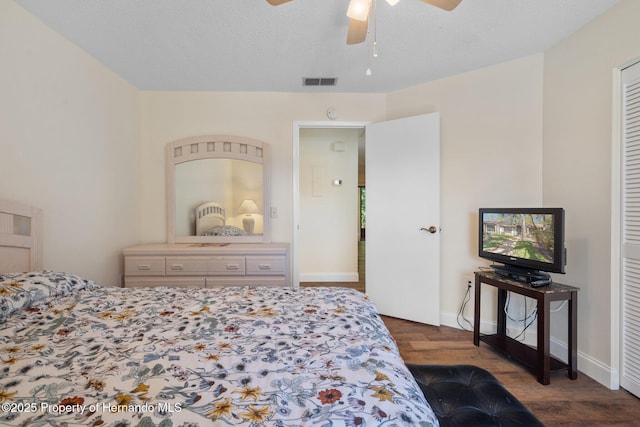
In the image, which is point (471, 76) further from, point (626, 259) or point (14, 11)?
point (14, 11)

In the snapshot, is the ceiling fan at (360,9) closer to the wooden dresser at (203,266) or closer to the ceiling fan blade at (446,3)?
the ceiling fan blade at (446,3)

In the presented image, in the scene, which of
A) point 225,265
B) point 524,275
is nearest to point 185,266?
point 225,265

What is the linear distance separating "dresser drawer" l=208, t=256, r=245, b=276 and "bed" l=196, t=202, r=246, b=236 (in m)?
0.47

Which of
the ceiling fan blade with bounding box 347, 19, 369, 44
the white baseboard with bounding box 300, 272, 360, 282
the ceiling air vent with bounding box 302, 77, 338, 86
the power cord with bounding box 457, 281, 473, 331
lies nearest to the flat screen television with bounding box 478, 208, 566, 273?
the power cord with bounding box 457, 281, 473, 331

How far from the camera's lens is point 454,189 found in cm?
271

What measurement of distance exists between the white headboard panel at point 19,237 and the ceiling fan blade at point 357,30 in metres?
2.30

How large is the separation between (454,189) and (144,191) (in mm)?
3296

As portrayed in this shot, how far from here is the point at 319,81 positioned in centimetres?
278

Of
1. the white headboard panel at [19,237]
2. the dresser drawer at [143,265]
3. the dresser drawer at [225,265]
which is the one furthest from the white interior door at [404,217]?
the white headboard panel at [19,237]

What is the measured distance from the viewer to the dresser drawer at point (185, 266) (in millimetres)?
2559

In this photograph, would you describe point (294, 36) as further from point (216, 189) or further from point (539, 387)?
point (539, 387)

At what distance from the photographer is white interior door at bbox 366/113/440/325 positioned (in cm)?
269

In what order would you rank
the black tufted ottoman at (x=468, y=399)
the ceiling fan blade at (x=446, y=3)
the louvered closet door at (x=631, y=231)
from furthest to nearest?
the louvered closet door at (x=631, y=231), the ceiling fan blade at (x=446, y=3), the black tufted ottoman at (x=468, y=399)

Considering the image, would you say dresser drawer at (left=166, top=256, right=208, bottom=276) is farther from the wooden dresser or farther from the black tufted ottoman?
the black tufted ottoman
